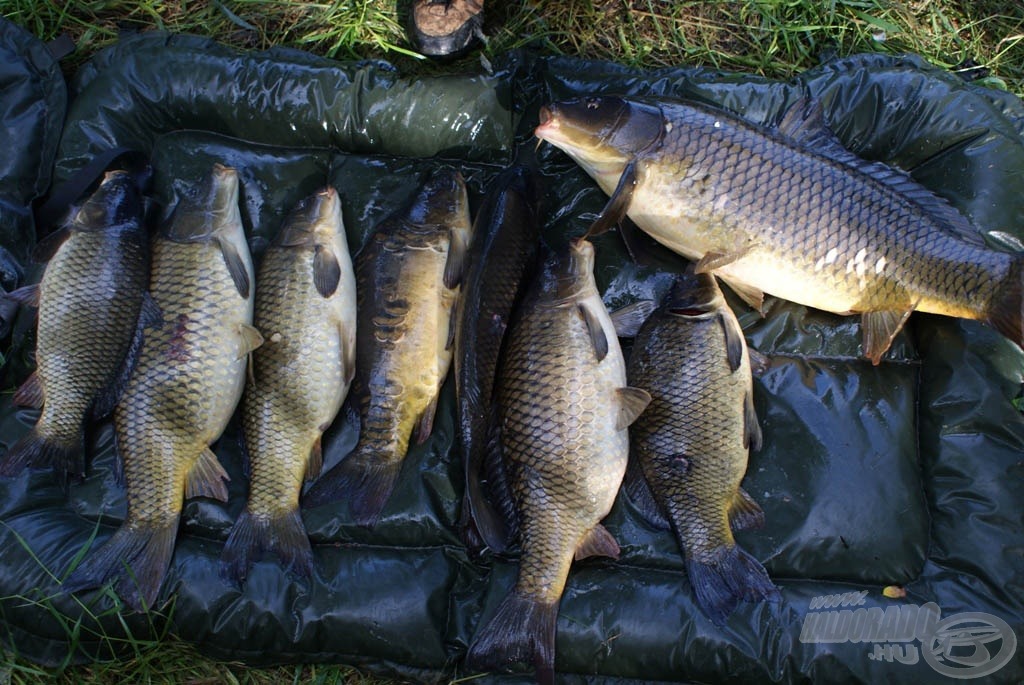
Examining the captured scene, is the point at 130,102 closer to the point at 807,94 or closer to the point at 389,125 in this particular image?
the point at 389,125

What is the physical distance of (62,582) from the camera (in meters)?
2.39

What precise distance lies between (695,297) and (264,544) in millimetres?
1630

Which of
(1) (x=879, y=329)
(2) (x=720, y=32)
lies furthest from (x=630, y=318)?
(2) (x=720, y=32)

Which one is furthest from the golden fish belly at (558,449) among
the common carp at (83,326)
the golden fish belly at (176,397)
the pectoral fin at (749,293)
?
the common carp at (83,326)

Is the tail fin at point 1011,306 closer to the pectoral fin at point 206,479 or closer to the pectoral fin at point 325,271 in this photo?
the pectoral fin at point 325,271

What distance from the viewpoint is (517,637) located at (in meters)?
2.21

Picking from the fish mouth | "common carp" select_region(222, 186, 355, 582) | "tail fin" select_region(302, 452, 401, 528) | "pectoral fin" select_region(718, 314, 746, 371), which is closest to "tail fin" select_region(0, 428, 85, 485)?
"common carp" select_region(222, 186, 355, 582)

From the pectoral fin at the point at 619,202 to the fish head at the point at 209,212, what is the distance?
1330 millimetres

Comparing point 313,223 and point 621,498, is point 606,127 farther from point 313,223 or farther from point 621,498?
point 621,498

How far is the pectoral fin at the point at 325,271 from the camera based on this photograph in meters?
2.48

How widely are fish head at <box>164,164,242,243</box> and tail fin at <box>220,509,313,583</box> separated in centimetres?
102

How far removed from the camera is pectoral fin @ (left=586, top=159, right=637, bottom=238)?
236cm

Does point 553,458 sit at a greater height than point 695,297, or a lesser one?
lesser

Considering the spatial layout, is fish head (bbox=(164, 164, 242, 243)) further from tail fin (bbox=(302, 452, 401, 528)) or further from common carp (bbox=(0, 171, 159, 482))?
tail fin (bbox=(302, 452, 401, 528))
